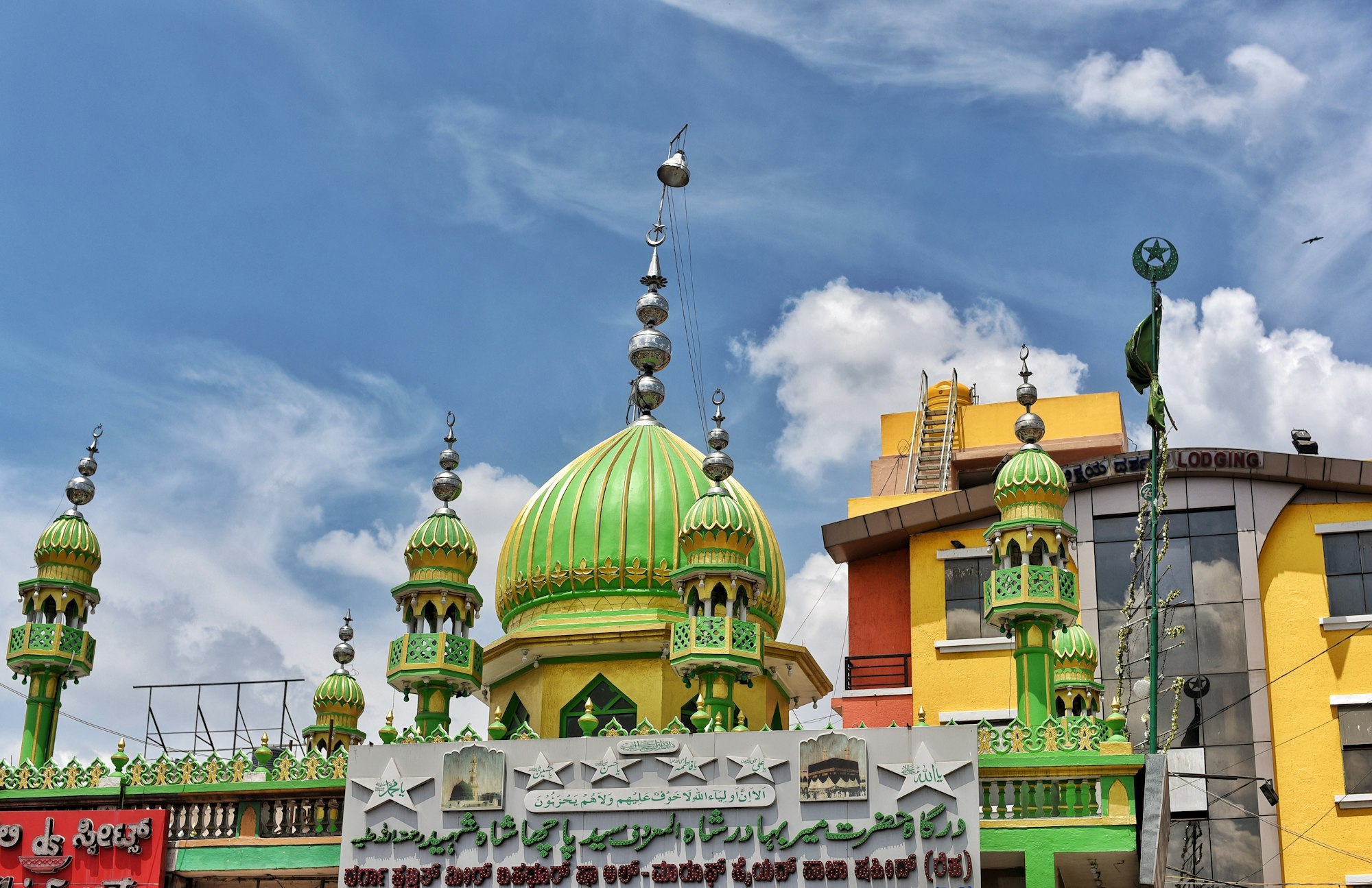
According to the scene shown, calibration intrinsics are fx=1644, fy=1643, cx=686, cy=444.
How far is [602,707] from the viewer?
25719mm

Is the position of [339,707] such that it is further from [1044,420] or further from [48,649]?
[1044,420]

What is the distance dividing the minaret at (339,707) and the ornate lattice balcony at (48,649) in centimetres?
817

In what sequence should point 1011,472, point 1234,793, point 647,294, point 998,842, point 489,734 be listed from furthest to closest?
point 1234,793 < point 647,294 < point 1011,472 < point 489,734 < point 998,842

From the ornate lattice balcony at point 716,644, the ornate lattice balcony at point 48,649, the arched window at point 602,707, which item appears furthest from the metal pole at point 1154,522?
the ornate lattice balcony at point 48,649

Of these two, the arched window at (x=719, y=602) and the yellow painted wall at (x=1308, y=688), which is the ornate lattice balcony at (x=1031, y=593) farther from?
the yellow painted wall at (x=1308, y=688)

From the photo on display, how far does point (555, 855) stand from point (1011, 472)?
25.9 feet

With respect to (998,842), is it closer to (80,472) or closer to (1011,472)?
Result: (1011,472)

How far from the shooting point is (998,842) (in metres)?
18.5

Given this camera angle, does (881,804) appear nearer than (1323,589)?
Yes

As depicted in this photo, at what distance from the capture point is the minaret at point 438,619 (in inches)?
873

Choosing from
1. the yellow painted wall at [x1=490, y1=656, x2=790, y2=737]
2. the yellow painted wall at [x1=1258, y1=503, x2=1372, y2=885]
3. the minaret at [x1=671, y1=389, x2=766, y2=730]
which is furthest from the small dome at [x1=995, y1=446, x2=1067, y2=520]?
the yellow painted wall at [x1=1258, y1=503, x2=1372, y2=885]

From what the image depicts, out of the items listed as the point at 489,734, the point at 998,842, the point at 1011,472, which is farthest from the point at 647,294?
the point at 998,842

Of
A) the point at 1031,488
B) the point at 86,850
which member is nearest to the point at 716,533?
the point at 1031,488

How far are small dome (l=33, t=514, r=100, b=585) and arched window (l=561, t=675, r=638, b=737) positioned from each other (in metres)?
7.46
